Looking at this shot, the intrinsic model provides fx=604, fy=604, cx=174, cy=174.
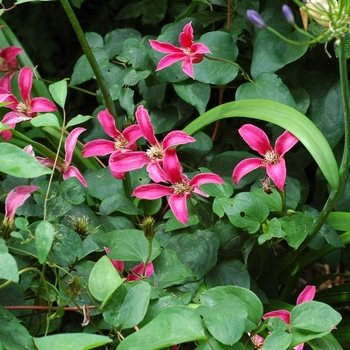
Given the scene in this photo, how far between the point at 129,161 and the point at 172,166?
3.3 inches

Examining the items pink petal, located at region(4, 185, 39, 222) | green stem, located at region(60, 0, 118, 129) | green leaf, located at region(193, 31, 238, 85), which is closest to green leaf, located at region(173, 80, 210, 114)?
green leaf, located at region(193, 31, 238, 85)

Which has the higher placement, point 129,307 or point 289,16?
point 289,16

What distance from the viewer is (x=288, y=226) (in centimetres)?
95

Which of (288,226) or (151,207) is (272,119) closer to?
(288,226)

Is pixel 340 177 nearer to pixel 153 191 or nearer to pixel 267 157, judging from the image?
pixel 267 157

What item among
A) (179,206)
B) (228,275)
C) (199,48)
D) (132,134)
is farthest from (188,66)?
(228,275)

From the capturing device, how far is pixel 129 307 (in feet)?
2.63

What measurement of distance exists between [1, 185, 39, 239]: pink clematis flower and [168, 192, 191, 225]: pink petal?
208 millimetres

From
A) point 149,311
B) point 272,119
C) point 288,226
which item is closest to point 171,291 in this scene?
point 149,311

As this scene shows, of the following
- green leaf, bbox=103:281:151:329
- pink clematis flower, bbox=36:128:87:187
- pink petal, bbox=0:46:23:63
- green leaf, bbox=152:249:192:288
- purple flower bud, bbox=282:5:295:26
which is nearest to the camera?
purple flower bud, bbox=282:5:295:26

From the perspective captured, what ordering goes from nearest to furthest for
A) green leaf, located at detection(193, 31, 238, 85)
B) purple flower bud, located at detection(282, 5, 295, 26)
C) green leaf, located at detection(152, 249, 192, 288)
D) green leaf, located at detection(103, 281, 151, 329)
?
purple flower bud, located at detection(282, 5, 295, 26) < green leaf, located at detection(103, 281, 151, 329) < green leaf, located at detection(152, 249, 192, 288) < green leaf, located at detection(193, 31, 238, 85)

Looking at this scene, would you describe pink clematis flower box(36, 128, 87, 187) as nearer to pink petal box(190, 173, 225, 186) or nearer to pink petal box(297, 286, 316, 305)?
pink petal box(190, 173, 225, 186)

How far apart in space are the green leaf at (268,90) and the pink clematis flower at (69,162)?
0.31 meters

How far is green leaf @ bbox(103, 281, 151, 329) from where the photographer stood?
79cm
